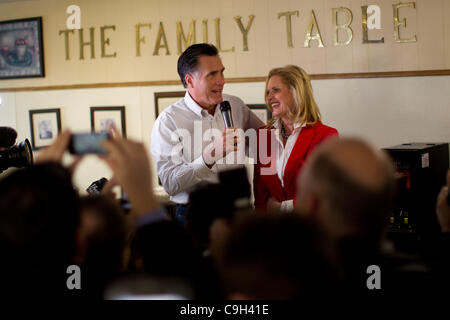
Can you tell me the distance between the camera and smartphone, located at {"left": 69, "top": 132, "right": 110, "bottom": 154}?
3.87ft

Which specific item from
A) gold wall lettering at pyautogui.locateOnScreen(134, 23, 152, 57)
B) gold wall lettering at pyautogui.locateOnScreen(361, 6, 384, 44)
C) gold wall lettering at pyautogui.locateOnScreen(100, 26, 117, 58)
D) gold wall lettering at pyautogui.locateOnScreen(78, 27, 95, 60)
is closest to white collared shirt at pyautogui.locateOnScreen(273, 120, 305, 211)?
gold wall lettering at pyautogui.locateOnScreen(361, 6, 384, 44)

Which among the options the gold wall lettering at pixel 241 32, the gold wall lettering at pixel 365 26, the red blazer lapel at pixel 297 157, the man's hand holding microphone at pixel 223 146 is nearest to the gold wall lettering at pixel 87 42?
the gold wall lettering at pixel 241 32

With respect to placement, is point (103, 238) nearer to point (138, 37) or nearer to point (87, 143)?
point (87, 143)

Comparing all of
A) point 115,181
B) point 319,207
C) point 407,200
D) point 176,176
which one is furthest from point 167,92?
point 319,207

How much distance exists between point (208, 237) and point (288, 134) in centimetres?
155

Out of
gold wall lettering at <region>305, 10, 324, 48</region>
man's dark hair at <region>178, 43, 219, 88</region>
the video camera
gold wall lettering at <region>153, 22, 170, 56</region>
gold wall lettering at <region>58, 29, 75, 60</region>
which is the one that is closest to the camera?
the video camera

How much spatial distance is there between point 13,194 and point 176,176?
1692mm

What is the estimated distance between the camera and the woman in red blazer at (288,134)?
2.66m

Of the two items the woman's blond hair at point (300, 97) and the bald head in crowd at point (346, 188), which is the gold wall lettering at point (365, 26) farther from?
the bald head in crowd at point (346, 188)

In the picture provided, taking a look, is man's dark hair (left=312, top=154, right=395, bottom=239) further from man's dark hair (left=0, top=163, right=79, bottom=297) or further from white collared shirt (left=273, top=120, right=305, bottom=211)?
white collared shirt (left=273, top=120, right=305, bottom=211)

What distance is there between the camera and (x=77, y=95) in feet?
16.7

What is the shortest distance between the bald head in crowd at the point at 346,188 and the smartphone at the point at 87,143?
1.54 feet

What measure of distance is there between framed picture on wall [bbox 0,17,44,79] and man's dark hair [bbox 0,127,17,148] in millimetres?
2815

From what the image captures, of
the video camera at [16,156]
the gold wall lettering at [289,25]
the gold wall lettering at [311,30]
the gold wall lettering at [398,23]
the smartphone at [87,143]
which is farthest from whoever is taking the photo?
the gold wall lettering at [289,25]
